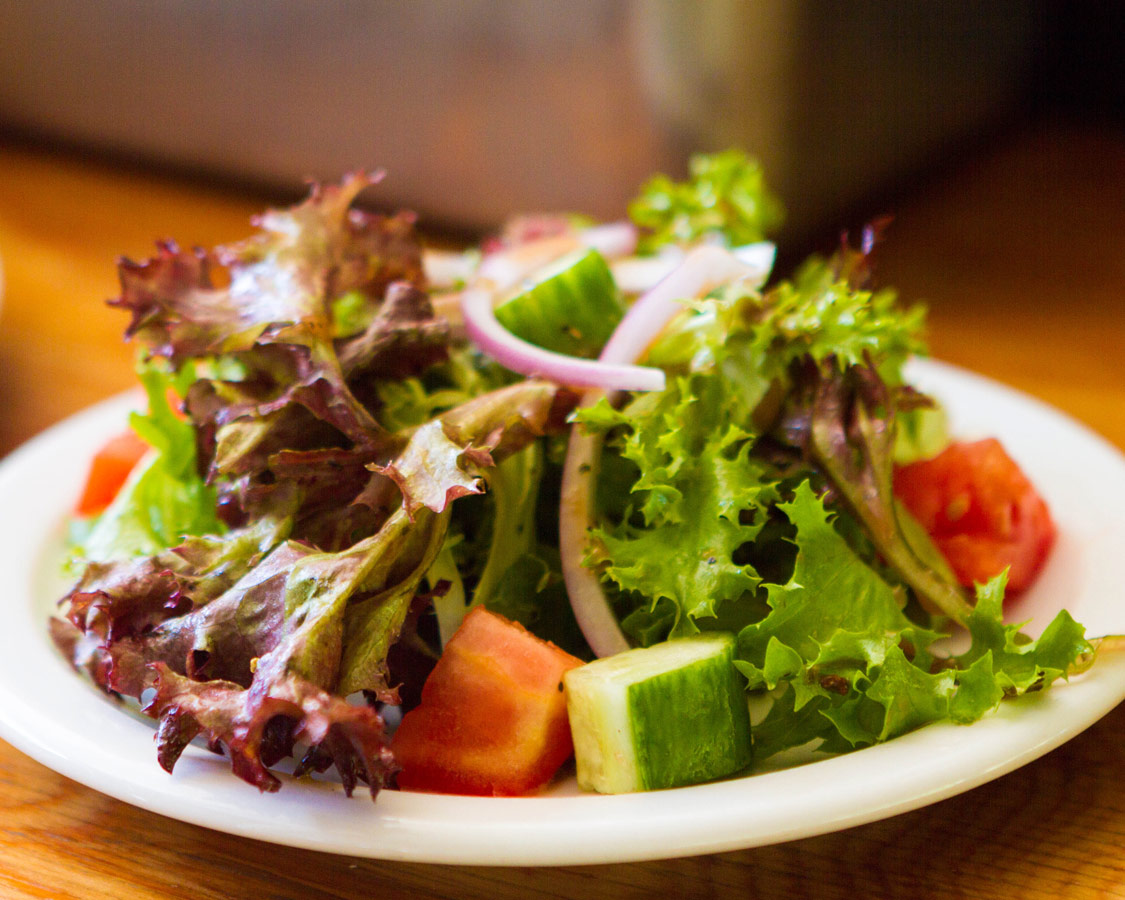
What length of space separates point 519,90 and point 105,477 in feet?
6.43

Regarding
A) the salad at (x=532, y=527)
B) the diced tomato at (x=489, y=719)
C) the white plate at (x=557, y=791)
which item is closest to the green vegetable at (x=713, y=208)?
the salad at (x=532, y=527)

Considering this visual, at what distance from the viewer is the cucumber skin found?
1123mm

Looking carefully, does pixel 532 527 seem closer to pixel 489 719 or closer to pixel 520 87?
pixel 489 719

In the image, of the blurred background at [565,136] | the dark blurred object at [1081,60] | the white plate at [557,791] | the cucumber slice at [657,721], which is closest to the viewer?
the white plate at [557,791]

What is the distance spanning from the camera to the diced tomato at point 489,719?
1.17 meters

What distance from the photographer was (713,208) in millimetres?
2025

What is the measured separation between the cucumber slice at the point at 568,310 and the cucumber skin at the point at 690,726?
0.56 meters

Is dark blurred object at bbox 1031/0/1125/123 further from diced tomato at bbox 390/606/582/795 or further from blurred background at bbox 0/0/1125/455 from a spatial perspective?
diced tomato at bbox 390/606/582/795

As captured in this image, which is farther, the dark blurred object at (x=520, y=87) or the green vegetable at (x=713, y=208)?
the dark blurred object at (x=520, y=87)

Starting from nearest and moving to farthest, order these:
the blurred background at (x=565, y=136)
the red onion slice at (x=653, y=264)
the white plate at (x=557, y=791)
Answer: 1. the white plate at (x=557, y=791)
2. the red onion slice at (x=653, y=264)
3. the blurred background at (x=565, y=136)

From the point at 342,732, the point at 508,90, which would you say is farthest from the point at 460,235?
the point at 342,732

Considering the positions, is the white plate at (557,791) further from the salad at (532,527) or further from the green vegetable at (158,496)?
the green vegetable at (158,496)

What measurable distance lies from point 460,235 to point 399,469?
2619 millimetres

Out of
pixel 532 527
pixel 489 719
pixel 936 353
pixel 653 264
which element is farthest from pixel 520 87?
pixel 489 719
